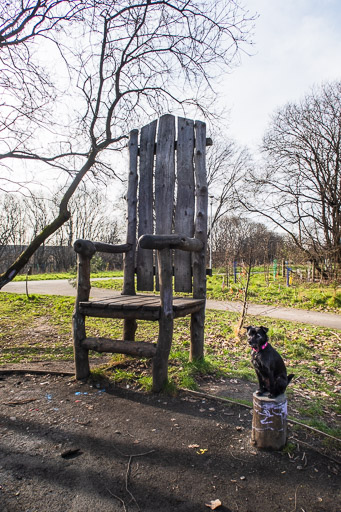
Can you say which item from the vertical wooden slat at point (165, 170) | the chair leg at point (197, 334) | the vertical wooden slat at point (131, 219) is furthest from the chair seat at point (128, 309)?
the vertical wooden slat at point (165, 170)

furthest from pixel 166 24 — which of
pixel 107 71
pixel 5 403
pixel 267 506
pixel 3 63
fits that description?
pixel 267 506

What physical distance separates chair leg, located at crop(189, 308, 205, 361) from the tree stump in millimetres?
1382

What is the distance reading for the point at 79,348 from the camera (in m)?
2.81

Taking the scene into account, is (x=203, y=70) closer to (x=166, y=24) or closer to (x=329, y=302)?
(x=166, y=24)

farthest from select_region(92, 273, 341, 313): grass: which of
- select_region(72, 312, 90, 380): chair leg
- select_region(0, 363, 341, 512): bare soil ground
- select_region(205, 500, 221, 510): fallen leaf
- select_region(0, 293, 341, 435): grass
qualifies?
select_region(205, 500, 221, 510): fallen leaf

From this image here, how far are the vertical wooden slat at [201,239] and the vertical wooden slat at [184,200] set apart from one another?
0.22 ft

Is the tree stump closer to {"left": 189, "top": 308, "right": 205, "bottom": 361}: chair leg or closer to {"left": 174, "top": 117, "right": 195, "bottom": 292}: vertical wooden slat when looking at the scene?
{"left": 189, "top": 308, "right": 205, "bottom": 361}: chair leg

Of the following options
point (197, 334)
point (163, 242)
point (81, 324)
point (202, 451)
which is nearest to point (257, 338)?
point (202, 451)

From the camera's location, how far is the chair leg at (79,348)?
2.80 metres

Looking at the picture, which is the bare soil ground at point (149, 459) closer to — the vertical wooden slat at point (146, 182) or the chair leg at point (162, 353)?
the chair leg at point (162, 353)

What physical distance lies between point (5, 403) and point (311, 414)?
228 cm

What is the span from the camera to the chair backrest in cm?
341

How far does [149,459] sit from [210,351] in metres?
2.69

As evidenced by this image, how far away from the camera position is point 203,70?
6090 mm
